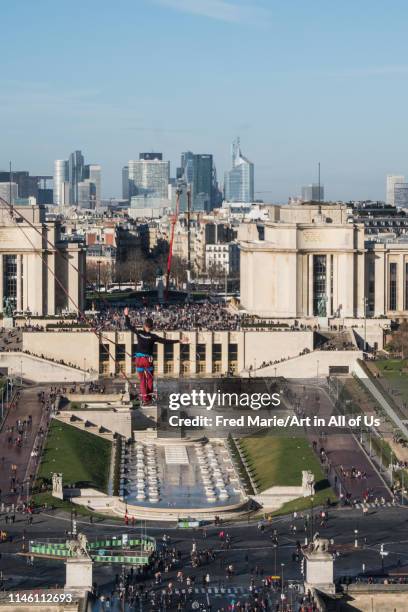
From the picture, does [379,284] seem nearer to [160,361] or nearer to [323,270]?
[323,270]

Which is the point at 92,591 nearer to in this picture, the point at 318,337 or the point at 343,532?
the point at 343,532

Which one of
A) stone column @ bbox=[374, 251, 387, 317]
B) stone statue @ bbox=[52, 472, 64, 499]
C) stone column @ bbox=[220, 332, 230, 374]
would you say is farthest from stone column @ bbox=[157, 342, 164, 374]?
stone statue @ bbox=[52, 472, 64, 499]

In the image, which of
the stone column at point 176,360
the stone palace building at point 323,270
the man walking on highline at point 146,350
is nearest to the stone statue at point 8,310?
the stone column at point 176,360

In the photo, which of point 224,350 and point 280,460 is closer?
point 280,460

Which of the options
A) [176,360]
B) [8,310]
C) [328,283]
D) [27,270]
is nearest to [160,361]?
[176,360]

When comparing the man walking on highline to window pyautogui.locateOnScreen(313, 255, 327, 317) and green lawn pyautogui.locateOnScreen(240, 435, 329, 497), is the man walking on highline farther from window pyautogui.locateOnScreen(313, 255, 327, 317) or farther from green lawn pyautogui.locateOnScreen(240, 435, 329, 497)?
window pyautogui.locateOnScreen(313, 255, 327, 317)

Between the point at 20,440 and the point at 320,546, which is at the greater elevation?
the point at 320,546

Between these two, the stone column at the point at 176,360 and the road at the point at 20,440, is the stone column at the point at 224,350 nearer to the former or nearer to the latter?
the stone column at the point at 176,360
